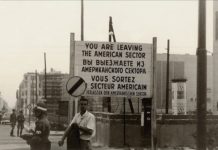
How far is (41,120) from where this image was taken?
33.0ft

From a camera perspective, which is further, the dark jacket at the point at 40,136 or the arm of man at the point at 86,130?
the arm of man at the point at 86,130

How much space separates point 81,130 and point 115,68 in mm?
6239

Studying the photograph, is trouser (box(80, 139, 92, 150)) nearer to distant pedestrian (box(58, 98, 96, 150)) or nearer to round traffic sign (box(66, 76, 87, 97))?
distant pedestrian (box(58, 98, 96, 150))

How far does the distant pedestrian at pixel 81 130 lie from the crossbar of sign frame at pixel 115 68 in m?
5.76

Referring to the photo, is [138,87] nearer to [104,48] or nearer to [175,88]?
[104,48]

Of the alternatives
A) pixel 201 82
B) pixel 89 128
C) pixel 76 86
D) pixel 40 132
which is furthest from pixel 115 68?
pixel 201 82

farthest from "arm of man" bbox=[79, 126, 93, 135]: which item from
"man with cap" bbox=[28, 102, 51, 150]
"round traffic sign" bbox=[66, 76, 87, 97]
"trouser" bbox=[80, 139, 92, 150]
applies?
"round traffic sign" bbox=[66, 76, 87, 97]

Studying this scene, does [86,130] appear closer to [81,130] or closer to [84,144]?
[81,130]

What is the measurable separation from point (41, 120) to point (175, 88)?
24.6m

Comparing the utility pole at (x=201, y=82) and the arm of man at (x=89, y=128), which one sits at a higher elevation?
the utility pole at (x=201, y=82)

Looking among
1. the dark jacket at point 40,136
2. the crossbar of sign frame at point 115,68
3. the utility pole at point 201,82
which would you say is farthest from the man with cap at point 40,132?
the crossbar of sign frame at point 115,68

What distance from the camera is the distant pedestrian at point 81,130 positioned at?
10.5 metres

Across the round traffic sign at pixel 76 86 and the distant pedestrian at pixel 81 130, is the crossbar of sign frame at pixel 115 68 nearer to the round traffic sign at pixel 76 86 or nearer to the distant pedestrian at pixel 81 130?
the round traffic sign at pixel 76 86

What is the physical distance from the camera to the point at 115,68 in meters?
16.6
